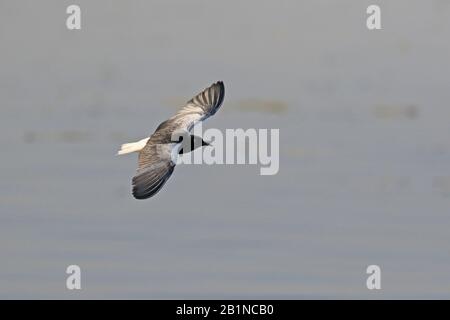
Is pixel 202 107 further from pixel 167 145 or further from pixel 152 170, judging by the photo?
pixel 152 170

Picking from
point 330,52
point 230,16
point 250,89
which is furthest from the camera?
point 230,16

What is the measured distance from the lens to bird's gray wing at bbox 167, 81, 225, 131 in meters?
10.3

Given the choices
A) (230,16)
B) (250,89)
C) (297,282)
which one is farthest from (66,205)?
(230,16)

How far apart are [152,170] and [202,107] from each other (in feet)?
5.73

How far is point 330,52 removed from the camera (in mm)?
17859

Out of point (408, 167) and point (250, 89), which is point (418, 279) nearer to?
point (408, 167)

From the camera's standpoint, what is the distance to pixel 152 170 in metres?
8.95

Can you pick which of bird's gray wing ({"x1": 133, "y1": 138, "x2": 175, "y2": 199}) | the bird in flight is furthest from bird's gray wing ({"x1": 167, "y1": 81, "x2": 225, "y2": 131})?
→ bird's gray wing ({"x1": 133, "y1": 138, "x2": 175, "y2": 199})

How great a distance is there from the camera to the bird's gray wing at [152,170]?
8.71 meters

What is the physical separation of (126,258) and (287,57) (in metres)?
7.96

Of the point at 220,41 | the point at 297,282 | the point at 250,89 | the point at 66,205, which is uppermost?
the point at 220,41

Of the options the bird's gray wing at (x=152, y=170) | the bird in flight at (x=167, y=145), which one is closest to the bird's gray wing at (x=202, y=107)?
the bird in flight at (x=167, y=145)

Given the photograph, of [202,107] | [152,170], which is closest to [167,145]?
[152,170]

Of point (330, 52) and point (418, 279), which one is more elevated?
point (330, 52)
